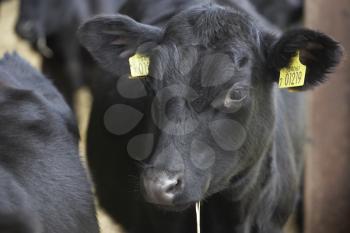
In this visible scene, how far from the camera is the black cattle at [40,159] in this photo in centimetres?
380

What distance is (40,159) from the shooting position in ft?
13.2

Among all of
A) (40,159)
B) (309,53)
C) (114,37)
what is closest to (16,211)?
(40,159)

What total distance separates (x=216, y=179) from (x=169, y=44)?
69 cm

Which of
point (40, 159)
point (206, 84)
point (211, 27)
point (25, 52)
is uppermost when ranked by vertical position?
point (211, 27)

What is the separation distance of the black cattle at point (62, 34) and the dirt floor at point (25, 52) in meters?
0.18

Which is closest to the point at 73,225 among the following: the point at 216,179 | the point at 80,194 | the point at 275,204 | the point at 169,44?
the point at 80,194

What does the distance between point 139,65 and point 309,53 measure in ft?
2.78

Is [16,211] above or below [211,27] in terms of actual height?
below

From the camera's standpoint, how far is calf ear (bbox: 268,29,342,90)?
13.5ft

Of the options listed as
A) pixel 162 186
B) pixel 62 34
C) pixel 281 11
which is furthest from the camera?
pixel 281 11

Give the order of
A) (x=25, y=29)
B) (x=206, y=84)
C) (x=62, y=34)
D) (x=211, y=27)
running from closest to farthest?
1. (x=206, y=84)
2. (x=211, y=27)
3. (x=62, y=34)
4. (x=25, y=29)

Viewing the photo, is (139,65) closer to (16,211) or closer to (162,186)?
(162,186)

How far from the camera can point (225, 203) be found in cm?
446

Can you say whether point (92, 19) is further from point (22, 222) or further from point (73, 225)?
point (22, 222)
